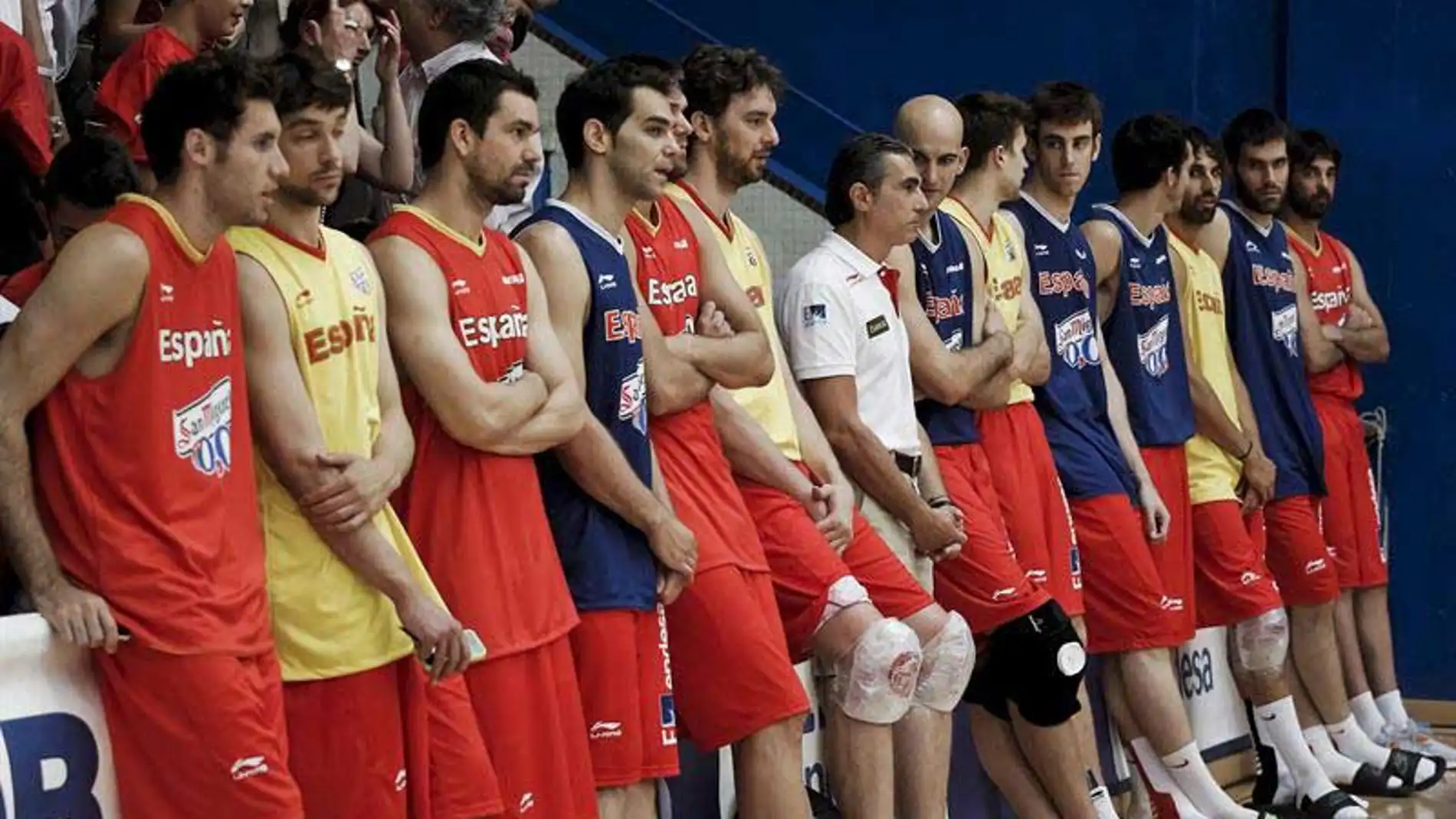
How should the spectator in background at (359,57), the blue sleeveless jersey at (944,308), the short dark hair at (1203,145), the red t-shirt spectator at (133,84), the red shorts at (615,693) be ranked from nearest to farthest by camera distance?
the red shorts at (615,693)
the red t-shirt spectator at (133,84)
the spectator in background at (359,57)
the blue sleeveless jersey at (944,308)
the short dark hair at (1203,145)

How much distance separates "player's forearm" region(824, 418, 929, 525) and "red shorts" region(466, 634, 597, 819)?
5.65 feet

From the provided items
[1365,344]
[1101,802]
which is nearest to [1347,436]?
[1365,344]

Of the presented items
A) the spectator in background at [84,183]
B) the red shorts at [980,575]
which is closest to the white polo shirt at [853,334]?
the red shorts at [980,575]

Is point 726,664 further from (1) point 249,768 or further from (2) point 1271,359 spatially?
(2) point 1271,359

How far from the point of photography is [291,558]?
4.85 m

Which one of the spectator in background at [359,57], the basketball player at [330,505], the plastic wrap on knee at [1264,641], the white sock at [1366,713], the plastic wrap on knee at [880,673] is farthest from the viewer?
the white sock at [1366,713]

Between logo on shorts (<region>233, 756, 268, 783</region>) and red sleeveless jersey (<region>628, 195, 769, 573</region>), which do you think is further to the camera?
red sleeveless jersey (<region>628, 195, 769, 573</region>)

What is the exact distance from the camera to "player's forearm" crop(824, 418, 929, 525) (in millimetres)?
6789

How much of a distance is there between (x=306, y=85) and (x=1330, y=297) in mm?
5877

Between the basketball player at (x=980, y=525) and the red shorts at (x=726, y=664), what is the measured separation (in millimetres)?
1333

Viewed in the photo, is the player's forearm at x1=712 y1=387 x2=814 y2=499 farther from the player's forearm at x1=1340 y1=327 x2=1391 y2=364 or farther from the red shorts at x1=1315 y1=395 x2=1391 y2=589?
the player's forearm at x1=1340 y1=327 x2=1391 y2=364

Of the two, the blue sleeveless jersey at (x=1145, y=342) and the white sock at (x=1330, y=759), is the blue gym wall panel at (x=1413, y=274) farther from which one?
the blue sleeveless jersey at (x=1145, y=342)

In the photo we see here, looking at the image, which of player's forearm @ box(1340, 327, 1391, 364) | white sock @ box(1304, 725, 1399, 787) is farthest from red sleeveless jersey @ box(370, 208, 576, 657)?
player's forearm @ box(1340, 327, 1391, 364)

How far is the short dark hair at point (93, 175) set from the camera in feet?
15.9
